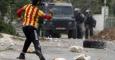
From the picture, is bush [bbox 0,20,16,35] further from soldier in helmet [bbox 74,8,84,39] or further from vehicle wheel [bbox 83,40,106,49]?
soldier in helmet [bbox 74,8,84,39]

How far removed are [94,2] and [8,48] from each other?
32121mm

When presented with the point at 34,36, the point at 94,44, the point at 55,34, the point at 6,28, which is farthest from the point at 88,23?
the point at 34,36

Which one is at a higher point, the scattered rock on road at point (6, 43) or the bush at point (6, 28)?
the scattered rock on road at point (6, 43)

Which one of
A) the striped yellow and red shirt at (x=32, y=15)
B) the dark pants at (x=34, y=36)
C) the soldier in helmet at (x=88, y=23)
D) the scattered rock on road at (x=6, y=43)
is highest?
the striped yellow and red shirt at (x=32, y=15)

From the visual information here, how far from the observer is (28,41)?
49.5ft

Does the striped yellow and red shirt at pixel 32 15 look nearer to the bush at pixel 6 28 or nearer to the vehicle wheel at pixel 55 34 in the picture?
the bush at pixel 6 28

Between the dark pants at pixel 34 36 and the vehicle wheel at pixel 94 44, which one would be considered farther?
the vehicle wheel at pixel 94 44

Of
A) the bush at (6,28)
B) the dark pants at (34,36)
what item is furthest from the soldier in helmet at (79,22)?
the dark pants at (34,36)

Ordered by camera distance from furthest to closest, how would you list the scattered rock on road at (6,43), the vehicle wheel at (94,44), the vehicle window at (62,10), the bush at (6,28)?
the vehicle window at (62,10)
the bush at (6,28)
the vehicle wheel at (94,44)
the scattered rock on road at (6,43)

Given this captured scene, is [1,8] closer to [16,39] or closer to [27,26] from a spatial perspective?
[16,39]

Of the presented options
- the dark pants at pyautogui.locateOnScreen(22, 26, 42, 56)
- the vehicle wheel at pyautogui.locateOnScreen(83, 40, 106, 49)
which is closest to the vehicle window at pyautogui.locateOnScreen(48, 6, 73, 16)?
the vehicle wheel at pyautogui.locateOnScreen(83, 40, 106, 49)

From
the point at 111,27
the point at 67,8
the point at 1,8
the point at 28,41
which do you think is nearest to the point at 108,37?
the point at 67,8

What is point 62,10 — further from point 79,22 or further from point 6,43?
point 6,43

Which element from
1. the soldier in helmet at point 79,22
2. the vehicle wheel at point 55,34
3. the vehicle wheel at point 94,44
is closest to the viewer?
the vehicle wheel at point 94,44
